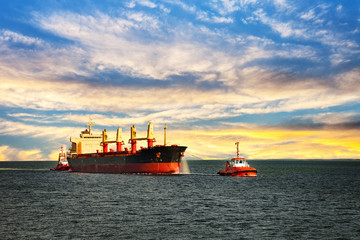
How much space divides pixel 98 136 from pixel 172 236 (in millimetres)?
108221

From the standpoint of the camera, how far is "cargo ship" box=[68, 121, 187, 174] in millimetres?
83750

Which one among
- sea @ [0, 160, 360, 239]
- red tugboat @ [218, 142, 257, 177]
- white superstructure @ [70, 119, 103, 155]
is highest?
white superstructure @ [70, 119, 103, 155]

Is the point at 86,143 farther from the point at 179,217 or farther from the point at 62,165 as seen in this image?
the point at 179,217

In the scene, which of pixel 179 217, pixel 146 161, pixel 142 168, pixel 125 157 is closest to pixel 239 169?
pixel 146 161

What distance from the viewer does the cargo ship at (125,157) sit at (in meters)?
83.8

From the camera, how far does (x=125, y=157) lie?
91.7 meters

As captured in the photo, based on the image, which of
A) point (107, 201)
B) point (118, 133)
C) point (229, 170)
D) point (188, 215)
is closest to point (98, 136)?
point (118, 133)

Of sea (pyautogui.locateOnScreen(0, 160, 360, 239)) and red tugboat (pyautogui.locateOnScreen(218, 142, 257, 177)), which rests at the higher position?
red tugboat (pyautogui.locateOnScreen(218, 142, 257, 177))

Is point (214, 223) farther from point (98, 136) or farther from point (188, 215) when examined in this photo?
point (98, 136)

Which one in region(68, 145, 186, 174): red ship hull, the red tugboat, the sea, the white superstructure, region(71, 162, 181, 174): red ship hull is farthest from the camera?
the white superstructure

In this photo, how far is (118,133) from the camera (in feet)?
357

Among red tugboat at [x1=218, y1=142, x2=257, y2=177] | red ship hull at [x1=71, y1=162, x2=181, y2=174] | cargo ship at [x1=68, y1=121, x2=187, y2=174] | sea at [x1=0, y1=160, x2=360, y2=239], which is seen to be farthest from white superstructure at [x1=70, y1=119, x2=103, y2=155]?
sea at [x1=0, y1=160, x2=360, y2=239]

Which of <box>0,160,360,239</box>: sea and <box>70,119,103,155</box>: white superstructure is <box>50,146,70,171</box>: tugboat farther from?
<box>0,160,360,239</box>: sea

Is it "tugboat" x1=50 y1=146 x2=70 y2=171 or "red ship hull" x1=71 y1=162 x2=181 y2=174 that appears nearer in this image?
"red ship hull" x1=71 y1=162 x2=181 y2=174
